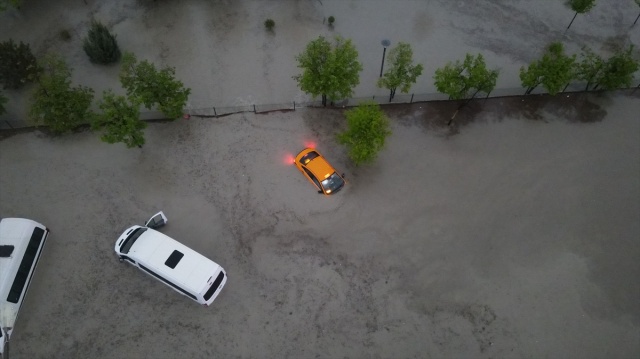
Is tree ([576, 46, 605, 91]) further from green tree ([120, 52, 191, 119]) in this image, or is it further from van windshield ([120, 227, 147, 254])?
van windshield ([120, 227, 147, 254])

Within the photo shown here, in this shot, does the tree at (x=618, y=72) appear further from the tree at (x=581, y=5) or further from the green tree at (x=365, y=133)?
the green tree at (x=365, y=133)

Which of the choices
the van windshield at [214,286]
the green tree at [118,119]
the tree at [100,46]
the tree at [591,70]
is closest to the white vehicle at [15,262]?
the green tree at [118,119]

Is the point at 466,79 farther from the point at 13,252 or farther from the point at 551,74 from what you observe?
the point at 13,252

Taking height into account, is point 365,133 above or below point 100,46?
below

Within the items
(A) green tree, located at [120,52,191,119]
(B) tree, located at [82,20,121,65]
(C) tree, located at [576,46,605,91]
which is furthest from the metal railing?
(B) tree, located at [82,20,121,65]

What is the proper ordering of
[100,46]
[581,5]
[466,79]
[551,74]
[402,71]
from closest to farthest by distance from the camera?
1. [466,79]
2. [402,71]
3. [551,74]
4. [100,46]
5. [581,5]

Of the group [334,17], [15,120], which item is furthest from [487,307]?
[15,120]

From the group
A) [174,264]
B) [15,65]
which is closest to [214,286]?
[174,264]
